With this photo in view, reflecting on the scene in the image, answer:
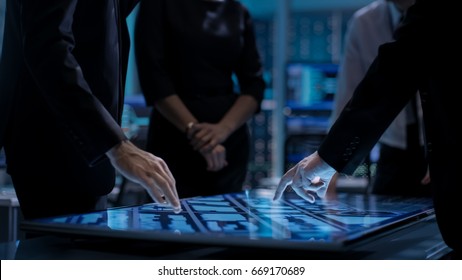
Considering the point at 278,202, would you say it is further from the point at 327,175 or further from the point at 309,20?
the point at 309,20

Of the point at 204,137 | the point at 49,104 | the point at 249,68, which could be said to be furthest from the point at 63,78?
the point at 249,68

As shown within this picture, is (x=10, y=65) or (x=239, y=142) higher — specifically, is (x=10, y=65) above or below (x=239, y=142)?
above

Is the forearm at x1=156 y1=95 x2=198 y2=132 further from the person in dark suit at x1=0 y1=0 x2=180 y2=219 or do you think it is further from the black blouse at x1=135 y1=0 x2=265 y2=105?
the person in dark suit at x1=0 y1=0 x2=180 y2=219

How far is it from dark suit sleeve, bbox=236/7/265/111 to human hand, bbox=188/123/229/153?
23 centimetres

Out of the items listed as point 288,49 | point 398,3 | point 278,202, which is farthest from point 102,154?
point 288,49

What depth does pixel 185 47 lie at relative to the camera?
1656 millimetres

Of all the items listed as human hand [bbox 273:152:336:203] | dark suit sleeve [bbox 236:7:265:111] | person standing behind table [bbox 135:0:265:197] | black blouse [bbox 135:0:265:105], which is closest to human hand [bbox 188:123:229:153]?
person standing behind table [bbox 135:0:265:197]

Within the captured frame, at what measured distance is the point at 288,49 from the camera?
18.5 ft

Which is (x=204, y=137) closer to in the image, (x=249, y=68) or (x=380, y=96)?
(x=249, y=68)

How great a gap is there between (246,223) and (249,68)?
1.06 metres

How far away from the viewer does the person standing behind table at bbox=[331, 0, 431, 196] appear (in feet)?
5.68

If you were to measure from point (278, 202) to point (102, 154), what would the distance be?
0.43 metres

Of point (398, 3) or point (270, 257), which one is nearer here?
point (270, 257)

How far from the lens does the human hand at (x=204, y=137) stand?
1.60 metres
